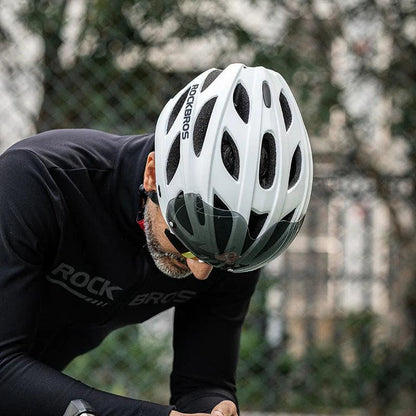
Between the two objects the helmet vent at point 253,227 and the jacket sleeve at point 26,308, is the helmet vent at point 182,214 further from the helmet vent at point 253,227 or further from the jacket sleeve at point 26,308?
the jacket sleeve at point 26,308

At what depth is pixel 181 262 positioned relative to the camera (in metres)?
2.55

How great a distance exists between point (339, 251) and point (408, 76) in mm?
1037

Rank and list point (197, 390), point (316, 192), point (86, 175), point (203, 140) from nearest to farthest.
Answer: point (203, 140) → point (86, 175) → point (197, 390) → point (316, 192)

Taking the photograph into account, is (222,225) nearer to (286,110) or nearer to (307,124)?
(286,110)

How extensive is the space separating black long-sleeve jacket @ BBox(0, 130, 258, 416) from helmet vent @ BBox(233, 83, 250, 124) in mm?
362

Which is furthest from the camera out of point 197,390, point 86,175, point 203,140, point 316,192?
point 316,192

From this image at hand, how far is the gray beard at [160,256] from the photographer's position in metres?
2.54

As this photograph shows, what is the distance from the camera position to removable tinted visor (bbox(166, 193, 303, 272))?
7.41ft

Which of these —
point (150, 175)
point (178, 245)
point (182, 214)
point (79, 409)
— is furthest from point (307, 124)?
point (79, 409)

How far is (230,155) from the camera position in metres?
2.29

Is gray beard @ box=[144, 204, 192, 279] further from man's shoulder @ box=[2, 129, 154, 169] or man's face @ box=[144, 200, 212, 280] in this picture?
man's shoulder @ box=[2, 129, 154, 169]

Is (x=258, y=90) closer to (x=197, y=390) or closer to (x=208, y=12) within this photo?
(x=197, y=390)

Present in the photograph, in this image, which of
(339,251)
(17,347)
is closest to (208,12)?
(339,251)

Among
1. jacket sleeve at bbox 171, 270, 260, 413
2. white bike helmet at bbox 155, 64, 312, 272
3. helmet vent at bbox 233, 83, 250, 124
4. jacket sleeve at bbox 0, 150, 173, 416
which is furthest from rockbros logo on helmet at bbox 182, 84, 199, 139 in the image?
jacket sleeve at bbox 171, 270, 260, 413
